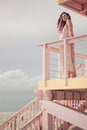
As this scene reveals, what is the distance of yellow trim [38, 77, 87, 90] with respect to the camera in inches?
392

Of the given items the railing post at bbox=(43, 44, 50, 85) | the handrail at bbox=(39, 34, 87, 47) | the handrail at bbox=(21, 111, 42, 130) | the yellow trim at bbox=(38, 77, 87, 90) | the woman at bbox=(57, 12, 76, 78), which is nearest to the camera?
the yellow trim at bbox=(38, 77, 87, 90)

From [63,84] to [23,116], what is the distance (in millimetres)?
4464

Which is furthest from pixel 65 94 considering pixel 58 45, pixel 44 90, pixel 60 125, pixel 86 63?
pixel 86 63

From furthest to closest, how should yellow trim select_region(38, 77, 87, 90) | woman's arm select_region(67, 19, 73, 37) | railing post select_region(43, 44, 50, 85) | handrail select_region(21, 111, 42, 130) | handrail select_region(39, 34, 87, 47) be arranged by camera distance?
1. handrail select_region(21, 111, 42, 130)
2. woman's arm select_region(67, 19, 73, 37)
3. railing post select_region(43, 44, 50, 85)
4. handrail select_region(39, 34, 87, 47)
5. yellow trim select_region(38, 77, 87, 90)

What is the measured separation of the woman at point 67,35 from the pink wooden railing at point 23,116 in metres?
3.36

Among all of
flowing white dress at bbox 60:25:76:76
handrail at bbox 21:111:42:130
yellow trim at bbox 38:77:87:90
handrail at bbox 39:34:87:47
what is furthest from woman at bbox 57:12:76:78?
handrail at bbox 21:111:42:130

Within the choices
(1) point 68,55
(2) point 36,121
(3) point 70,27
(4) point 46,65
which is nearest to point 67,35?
(3) point 70,27

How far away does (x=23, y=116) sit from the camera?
14469 mm

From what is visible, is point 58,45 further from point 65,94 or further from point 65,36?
point 65,94

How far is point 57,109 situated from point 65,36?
2.22 m

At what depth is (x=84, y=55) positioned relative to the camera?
1314cm

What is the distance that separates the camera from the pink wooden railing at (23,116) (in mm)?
13884

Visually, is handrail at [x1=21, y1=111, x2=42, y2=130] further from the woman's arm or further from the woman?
the woman's arm

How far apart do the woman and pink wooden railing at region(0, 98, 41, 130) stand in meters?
3.36
